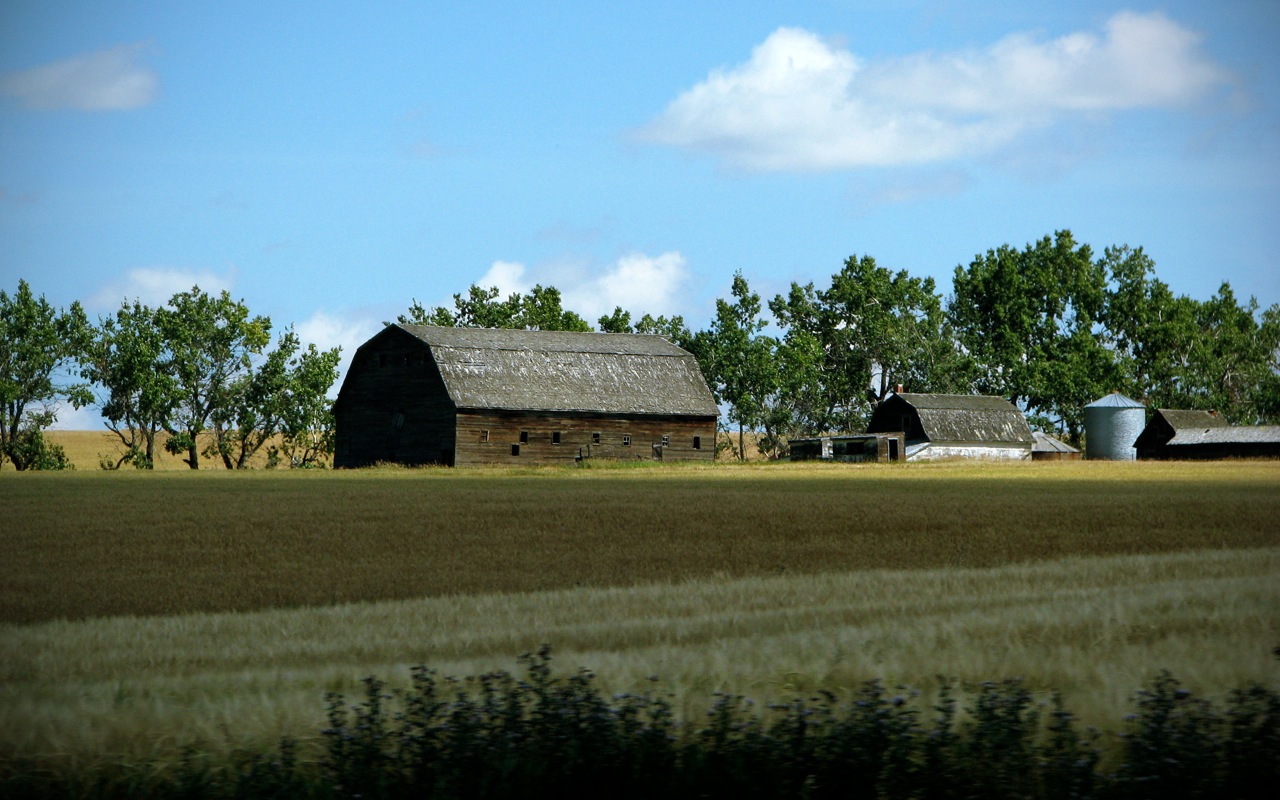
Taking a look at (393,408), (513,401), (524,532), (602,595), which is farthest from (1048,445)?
(602,595)

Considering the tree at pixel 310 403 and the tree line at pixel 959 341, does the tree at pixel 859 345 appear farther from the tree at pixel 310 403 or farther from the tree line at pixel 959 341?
the tree at pixel 310 403

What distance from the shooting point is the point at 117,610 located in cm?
1945

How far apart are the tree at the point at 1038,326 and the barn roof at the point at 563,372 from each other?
31.2m

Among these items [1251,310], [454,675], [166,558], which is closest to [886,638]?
[454,675]

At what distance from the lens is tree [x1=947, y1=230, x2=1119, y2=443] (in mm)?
98250

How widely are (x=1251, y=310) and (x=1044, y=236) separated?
84.2ft

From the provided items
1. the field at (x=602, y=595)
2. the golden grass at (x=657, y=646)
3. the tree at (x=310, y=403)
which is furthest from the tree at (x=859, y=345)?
the golden grass at (x=657, y=646)

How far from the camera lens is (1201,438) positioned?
8344 cm

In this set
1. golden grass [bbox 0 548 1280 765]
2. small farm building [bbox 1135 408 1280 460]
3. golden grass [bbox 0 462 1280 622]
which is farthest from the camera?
small farm building [bbox 1135 408 1280 460]

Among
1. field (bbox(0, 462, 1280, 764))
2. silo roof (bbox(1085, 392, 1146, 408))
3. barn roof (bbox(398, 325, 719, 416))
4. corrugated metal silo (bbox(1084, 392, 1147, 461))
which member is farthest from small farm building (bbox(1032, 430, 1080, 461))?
field (bbox(0, 462, 1280, 764))

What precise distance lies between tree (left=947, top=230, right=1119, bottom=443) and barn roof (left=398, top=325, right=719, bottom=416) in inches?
1227

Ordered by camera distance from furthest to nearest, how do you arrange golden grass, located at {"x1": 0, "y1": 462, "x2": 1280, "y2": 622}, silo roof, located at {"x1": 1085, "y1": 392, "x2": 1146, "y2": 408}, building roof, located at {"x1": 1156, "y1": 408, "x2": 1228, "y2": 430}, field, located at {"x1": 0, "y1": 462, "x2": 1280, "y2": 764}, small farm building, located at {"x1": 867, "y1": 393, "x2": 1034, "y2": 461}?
1. silo roof, located at {"x1": 1085, "y1": 392, "x2": 1146, "y2": 408}
2. building roof, located at {"x1": 1156, "y1": 408, "x2": 1228, "y2": 430}
3. small farm building, located at {"x1": 867, "y1": 393, "x2": 1034, "y2": 461}
4. golden grass, located at {"x1": 0, "y1": 462, "x2": 1280, "y2": 622}
5. field, located at {"x1": 0, "y1": 462, "x2": 1280, "y2": 764}

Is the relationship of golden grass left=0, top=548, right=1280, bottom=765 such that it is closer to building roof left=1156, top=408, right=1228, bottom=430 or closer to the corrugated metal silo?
building roof left=1156, top=408, right=1228, bottom=430

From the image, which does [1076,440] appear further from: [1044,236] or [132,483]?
[132,483]
